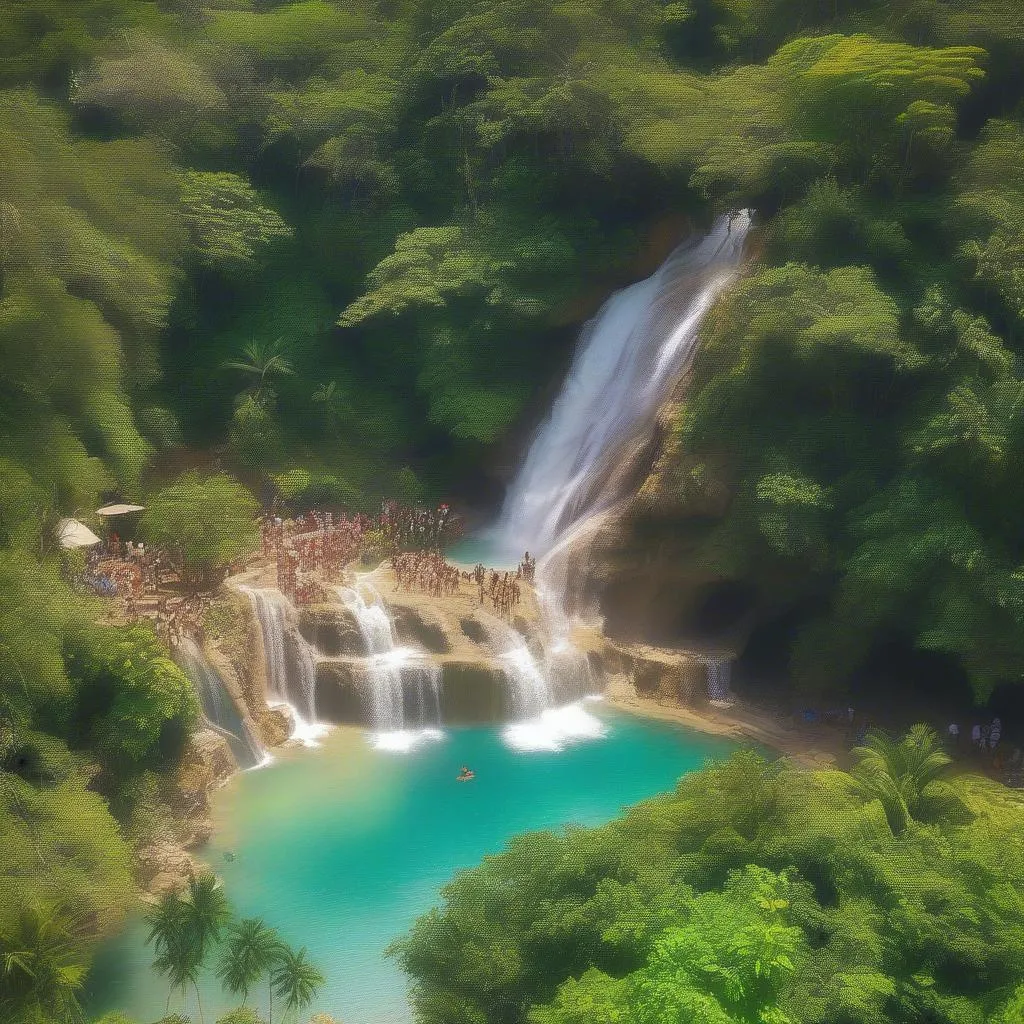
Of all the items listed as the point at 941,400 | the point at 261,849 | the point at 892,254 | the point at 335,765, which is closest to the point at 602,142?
the point at 892,254

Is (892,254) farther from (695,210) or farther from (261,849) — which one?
(261,849)

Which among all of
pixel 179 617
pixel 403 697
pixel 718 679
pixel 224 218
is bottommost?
pixel 718 679

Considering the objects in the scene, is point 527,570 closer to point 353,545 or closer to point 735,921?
point 353,545

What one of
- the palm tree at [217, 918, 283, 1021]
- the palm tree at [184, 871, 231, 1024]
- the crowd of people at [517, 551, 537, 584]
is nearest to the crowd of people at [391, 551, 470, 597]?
the crowd of people at [517, 551, 537, 584]

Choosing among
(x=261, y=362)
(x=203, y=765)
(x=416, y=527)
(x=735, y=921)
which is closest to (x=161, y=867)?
(x=203, y=765)

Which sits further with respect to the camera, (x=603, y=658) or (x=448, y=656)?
(x=603, y=658)

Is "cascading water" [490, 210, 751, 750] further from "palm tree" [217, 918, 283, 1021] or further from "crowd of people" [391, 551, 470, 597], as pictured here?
"palm tree" [217, 918, 283, 1021]
